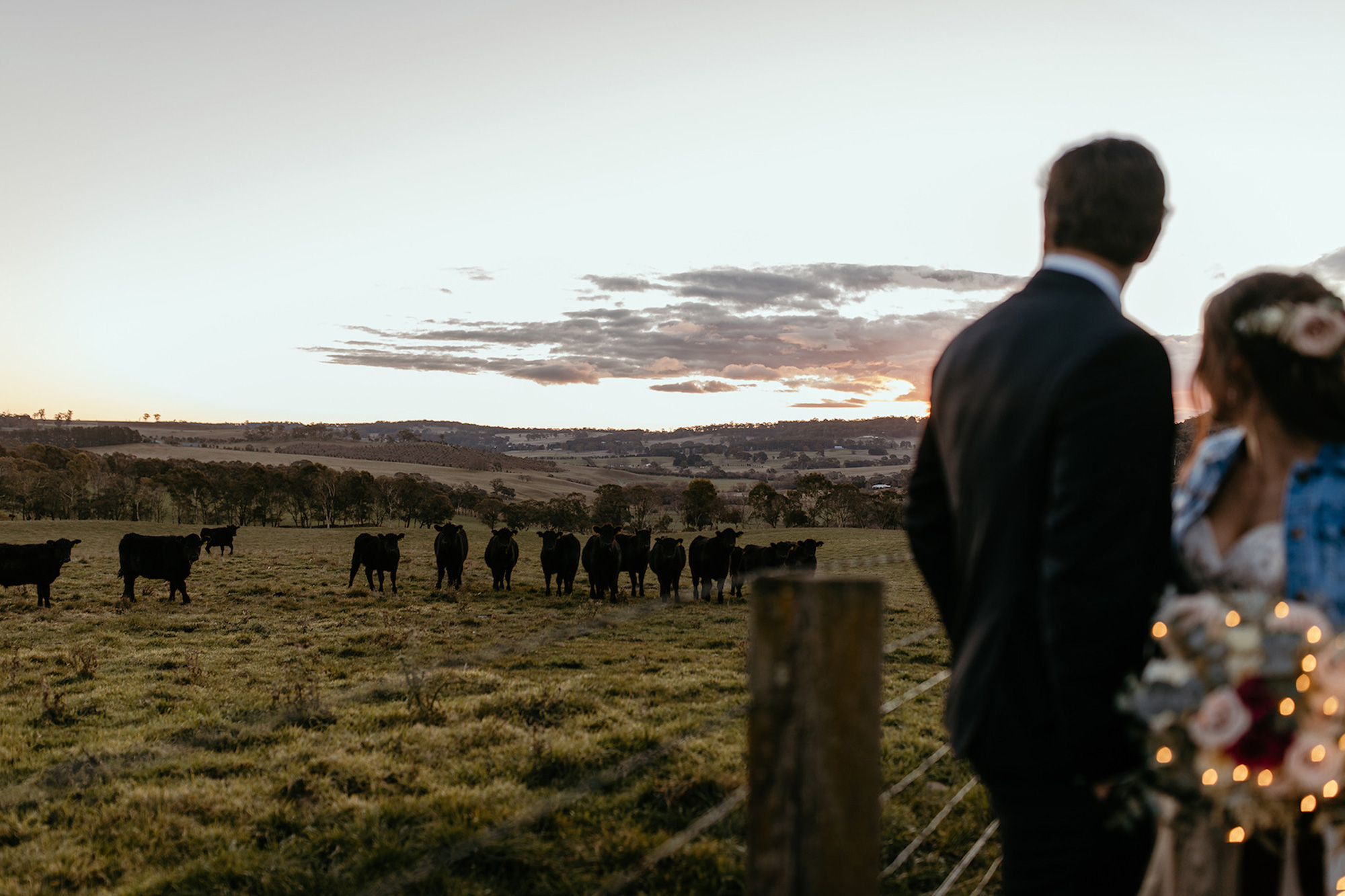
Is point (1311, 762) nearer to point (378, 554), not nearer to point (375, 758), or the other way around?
point (375, 758)

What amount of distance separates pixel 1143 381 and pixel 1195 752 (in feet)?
2.72

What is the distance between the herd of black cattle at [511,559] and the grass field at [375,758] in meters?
3.06

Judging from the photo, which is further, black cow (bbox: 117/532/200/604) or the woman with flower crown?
black cow (bbox: 117/532/200/604)

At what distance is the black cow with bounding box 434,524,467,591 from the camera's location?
20.7 m

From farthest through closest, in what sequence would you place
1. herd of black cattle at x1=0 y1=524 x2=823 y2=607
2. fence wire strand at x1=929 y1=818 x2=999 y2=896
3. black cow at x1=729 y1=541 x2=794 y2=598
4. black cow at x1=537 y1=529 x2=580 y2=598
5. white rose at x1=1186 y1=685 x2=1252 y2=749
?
black cow at x1=729 y1=541 x2=794 y2=598 < black cow at x1=537 y1=529 x2=580 y2=598 < herd of black cattle at x1=0 y1=524 x2=823 y2=607 < fence wire strand at x1=929 y1=818 x2=999 y2=896 < white rose at x1=1186 y1=685 x2=1252 y2=749

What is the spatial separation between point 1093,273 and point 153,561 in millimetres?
20211

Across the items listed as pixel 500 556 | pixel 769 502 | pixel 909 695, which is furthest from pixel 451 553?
pixel 769 502

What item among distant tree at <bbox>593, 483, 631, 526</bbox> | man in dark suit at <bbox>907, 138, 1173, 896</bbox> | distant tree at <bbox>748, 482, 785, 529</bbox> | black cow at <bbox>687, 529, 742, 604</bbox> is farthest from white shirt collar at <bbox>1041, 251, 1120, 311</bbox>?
distant tree at <bbox>748, 482, 785, 529</bbox>

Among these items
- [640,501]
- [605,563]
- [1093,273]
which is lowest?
[640,501]

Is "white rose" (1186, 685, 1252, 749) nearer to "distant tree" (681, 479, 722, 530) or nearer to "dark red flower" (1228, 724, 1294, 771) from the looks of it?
"dark red flower" (1228, 724, 1294, 771)

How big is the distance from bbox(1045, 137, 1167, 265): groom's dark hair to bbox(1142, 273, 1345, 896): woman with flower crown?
41 cm

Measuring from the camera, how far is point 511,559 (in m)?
21.0

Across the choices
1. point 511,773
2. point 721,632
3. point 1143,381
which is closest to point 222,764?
point 511,773

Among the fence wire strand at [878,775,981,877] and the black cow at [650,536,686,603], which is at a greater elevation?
the fence wire strand at [878,775,981,877]
